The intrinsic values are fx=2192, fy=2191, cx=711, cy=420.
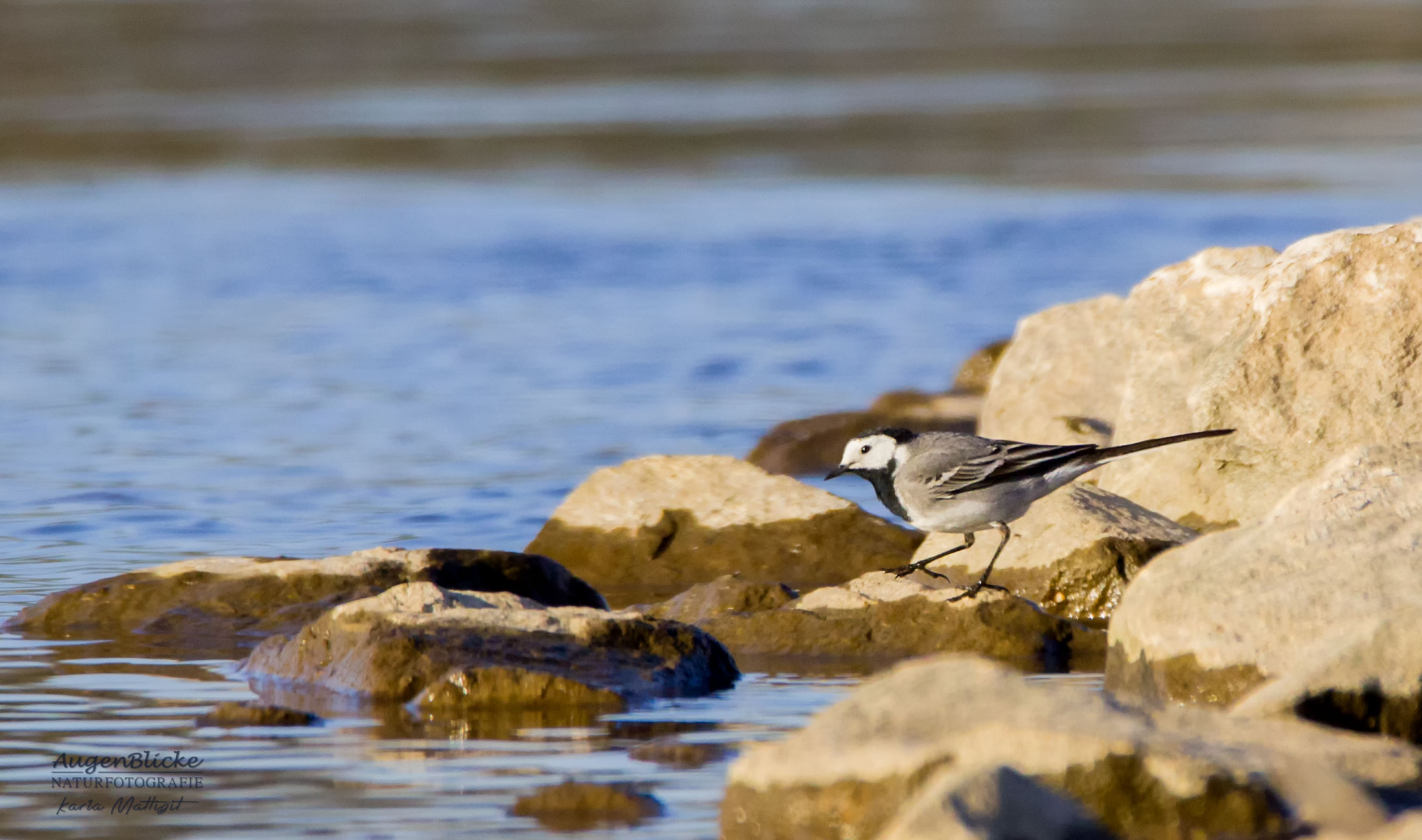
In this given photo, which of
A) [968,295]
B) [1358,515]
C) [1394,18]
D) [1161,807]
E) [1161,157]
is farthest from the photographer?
[1394,18]

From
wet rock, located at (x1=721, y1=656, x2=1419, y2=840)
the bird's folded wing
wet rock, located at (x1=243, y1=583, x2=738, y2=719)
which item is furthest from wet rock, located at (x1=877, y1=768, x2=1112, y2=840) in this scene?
the bird's folded wing

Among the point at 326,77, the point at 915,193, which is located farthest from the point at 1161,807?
the point at 326,77

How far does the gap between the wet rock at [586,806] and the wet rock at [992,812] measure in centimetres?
95

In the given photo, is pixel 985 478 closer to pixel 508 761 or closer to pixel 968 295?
pixel 508 761

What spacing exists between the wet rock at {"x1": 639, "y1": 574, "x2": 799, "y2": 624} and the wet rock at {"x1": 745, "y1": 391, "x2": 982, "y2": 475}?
3705mm

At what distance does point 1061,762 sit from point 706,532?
4.68 metres

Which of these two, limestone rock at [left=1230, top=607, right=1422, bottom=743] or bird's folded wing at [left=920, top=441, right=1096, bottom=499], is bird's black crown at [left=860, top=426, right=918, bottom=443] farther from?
limestone rock at [left=1230, top=607, right=1422, bottom=743]

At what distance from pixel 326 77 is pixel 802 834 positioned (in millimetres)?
36187

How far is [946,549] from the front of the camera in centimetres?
930

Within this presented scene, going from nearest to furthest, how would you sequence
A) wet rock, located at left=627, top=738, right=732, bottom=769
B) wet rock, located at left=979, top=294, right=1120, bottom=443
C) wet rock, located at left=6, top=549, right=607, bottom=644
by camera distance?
1. wet rock, located at left=627, top=738, right=732, bottom=769
2. wet rock, located at left=6, top=549, right=607, bottom=644
3. wet rock, located at left=979, top=294, right=1120, bottom=443

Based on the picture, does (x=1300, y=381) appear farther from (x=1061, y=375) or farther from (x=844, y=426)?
(x=844, y=426)

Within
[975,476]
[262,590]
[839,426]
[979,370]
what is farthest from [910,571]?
[979,370]

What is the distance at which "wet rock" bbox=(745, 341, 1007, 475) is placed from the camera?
1260 cm

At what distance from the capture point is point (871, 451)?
8.73 m
